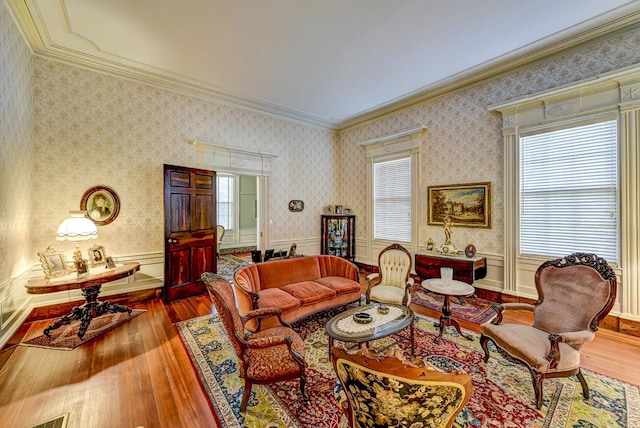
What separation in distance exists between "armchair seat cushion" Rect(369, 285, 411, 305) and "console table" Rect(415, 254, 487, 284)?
1330 millimetres

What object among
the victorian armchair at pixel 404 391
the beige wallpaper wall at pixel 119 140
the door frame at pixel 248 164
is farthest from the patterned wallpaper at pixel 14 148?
the victorian armchair at pixel 404 391

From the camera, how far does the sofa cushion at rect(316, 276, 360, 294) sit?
154 inches

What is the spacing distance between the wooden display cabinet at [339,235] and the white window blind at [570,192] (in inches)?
143

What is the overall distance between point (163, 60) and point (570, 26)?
5.77 m

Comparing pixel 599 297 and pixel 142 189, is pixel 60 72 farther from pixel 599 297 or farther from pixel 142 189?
pixel 599 297

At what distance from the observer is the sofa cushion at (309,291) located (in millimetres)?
3533

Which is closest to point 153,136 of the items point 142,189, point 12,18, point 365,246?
point 142,189

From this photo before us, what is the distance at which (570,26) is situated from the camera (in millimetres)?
3373

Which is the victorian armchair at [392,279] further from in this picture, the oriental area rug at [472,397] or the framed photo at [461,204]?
the framed photo at [461,204]

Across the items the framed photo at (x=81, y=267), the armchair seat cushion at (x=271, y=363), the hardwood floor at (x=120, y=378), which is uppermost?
the framed photo at (x=81, y=267)

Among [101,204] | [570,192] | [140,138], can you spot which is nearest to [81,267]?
[101,204]

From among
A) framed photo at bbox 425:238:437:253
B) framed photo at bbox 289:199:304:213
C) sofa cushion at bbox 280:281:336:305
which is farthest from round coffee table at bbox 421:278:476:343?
framed photo at bbox 289:199:304:213

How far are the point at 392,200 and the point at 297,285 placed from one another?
10.9 feet

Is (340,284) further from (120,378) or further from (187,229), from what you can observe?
(187,229)
